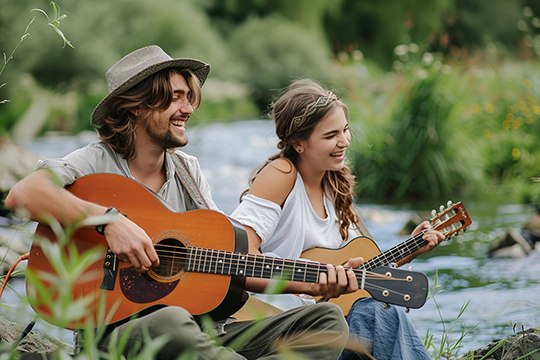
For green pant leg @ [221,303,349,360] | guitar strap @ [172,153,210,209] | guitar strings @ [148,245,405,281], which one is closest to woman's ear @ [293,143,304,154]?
guitar strap @ [172,153,210,209]

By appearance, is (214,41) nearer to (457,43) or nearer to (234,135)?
(234,135)

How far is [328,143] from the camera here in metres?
2.63

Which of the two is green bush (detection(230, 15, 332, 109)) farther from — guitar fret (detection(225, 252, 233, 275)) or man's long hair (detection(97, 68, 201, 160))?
guitar fret (detection(225, 252, 233, 275))

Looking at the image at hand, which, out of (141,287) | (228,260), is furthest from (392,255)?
(141,287)

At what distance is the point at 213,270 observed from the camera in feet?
6.77

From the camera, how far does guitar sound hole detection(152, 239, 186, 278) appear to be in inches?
82.4

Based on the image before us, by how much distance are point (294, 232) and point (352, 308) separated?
0.39m

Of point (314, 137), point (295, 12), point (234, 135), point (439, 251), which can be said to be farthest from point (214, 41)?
point (314, 137)

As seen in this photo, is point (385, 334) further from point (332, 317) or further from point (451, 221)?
point (451, 221)

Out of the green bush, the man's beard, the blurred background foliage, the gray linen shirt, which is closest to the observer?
the gray linen shirt

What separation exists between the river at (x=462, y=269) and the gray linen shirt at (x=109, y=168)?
502 millimetres

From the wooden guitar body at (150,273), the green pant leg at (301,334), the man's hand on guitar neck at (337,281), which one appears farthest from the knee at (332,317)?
the wooden guitar body at (150,273)

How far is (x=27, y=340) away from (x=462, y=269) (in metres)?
4.04

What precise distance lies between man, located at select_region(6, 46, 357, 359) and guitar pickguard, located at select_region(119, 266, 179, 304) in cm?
5
